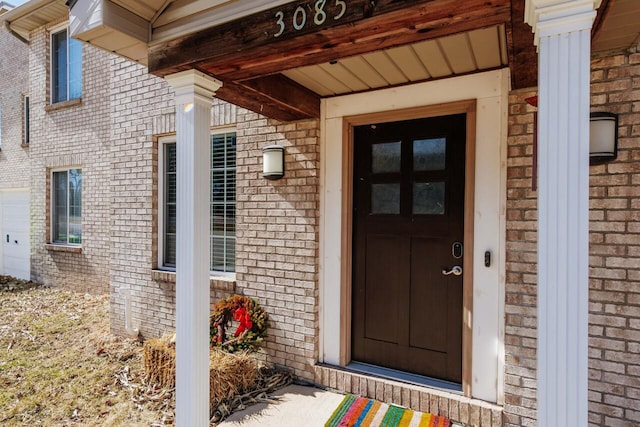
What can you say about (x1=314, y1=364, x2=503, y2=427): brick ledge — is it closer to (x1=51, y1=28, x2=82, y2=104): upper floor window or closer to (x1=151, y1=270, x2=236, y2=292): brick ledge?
(x1=151, y1=270, x2=236, y2=292): brick ledge

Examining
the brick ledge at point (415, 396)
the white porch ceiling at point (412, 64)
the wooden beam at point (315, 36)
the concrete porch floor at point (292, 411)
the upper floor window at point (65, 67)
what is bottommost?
the concrete porch floor at point (292, 411)

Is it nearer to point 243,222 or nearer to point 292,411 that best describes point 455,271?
point 292,411

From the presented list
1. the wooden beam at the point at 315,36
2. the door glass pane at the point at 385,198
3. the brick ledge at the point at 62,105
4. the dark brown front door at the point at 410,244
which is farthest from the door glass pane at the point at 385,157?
the brick ledge at the point at 62,105

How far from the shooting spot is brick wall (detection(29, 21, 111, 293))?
5.80m

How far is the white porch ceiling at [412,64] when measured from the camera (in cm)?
205

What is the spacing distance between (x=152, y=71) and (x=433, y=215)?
2054 millimetres

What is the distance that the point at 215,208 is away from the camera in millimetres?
3746

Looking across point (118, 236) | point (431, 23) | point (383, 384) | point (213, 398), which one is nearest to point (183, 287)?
point (213, 398)

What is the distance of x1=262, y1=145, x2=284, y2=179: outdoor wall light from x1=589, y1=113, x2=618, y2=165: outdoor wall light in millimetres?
2135

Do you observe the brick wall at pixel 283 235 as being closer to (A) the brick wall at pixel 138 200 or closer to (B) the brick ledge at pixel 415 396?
(B) the brick ledge at pixel 415 396

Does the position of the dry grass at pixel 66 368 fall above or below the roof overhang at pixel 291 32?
below

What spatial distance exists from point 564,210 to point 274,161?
226 cm

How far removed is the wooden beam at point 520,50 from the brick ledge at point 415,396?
2.04 metres

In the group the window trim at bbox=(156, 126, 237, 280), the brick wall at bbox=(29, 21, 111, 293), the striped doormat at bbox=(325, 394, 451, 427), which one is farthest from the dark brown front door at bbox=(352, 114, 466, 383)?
the brick wall at bbox=(29, 21, 111, 293)
